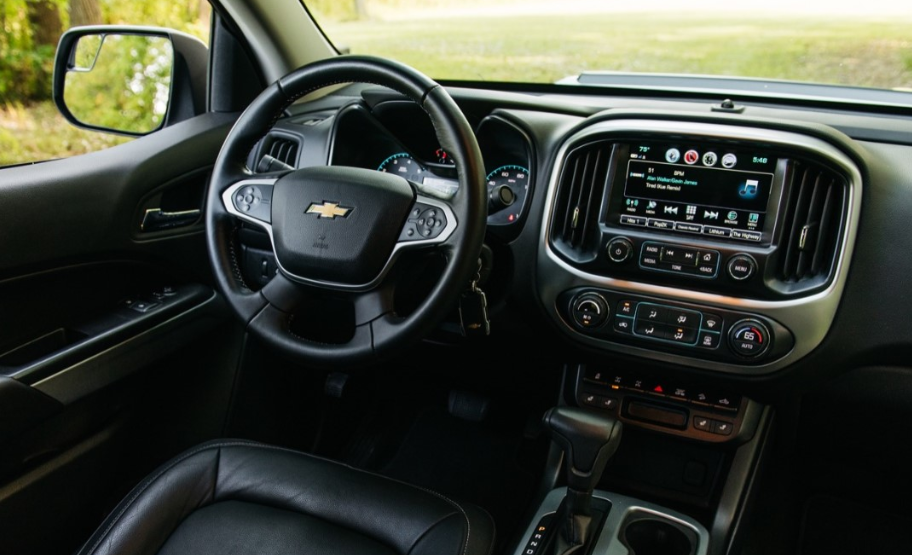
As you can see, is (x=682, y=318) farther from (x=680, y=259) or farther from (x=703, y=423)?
(x=703, y=423)

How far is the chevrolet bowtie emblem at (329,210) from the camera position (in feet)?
4.90

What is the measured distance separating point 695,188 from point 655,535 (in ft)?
2.62

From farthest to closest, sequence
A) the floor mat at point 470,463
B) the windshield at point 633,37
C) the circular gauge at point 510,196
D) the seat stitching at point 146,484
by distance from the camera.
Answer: the floor mat at point 470,463 < the windshield at point 633,37 < the circular gauge at point 510,196 < the seat stitching at point 146,484

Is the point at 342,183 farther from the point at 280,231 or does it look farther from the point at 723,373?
the point at 723,373

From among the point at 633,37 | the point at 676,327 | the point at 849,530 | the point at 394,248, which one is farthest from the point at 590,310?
the point at 849,530

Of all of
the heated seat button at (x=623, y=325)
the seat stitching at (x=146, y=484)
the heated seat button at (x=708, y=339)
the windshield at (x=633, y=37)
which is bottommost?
the seat stitching at (x=146, y=484)

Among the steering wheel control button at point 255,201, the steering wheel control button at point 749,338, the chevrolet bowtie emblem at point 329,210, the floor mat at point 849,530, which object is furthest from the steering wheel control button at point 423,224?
the floor mat at point 849,530

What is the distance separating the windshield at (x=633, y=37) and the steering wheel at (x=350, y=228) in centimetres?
31

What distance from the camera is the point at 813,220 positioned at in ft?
5.13

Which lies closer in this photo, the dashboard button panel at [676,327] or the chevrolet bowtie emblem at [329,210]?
the chevrolet bowtie emblem at [329,210]

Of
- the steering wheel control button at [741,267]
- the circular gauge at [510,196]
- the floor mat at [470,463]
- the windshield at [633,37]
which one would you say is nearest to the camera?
the steering wheel control button at [741,267]

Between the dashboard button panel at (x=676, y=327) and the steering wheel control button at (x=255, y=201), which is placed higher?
the steering wheel control button at (x=255, y=201)

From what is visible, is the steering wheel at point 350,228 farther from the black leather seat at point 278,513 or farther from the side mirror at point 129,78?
the side mirror at point 129,78

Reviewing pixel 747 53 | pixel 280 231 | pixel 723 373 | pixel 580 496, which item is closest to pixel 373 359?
pixel 280 231
